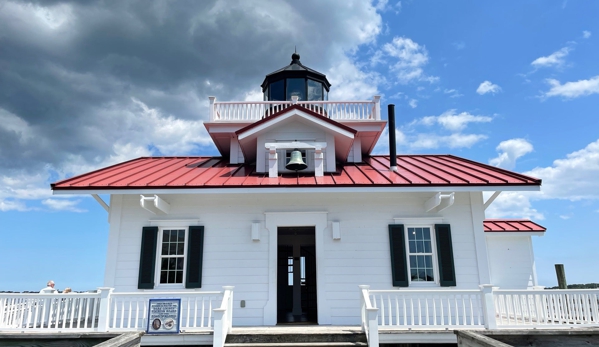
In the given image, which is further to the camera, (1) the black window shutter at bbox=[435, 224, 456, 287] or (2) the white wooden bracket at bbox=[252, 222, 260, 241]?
(2) the white wooden bracket at bbox=[252, 222, 260, 241]

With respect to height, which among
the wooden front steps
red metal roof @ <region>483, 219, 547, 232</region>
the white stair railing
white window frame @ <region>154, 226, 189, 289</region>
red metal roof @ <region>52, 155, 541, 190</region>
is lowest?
the wooden front steps

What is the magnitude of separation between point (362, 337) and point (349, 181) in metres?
3.52

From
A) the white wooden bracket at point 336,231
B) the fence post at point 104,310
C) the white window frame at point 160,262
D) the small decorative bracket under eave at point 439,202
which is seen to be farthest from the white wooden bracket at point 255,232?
the small decorative bracket under eave at point 439,202

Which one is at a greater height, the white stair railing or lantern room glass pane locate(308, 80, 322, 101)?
lantern room glass pane locate(308, 80, 322, 101)

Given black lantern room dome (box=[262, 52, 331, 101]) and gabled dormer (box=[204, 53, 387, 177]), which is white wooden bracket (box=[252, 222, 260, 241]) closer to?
gabled dormer (box=[204, 53, 387, 177])

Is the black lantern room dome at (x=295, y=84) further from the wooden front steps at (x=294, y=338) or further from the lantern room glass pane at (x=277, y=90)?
the wooden front steps at (x=294, y=338)

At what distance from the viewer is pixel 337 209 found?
9922 mm

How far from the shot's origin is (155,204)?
924 cm

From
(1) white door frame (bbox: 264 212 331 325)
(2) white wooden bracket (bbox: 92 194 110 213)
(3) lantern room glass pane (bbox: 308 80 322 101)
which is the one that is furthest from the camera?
(3) lantern room glass pane (bbox: 308 80 322 101)

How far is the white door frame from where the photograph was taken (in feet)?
30.6

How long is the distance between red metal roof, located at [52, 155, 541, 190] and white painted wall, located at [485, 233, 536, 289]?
134 inches

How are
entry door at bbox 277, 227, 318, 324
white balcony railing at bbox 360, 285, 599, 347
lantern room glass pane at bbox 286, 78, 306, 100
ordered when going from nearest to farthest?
A: 1. white balcony railing at bbox 360, 285, 599, 347
2. entry door at bbox 277, 227, 318, 324
3. lantern room glass pane at bbox 286, 78, 306, 100

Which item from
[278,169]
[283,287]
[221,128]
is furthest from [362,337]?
[221,128]

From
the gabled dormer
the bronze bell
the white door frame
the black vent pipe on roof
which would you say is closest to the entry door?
the gabled dormer
